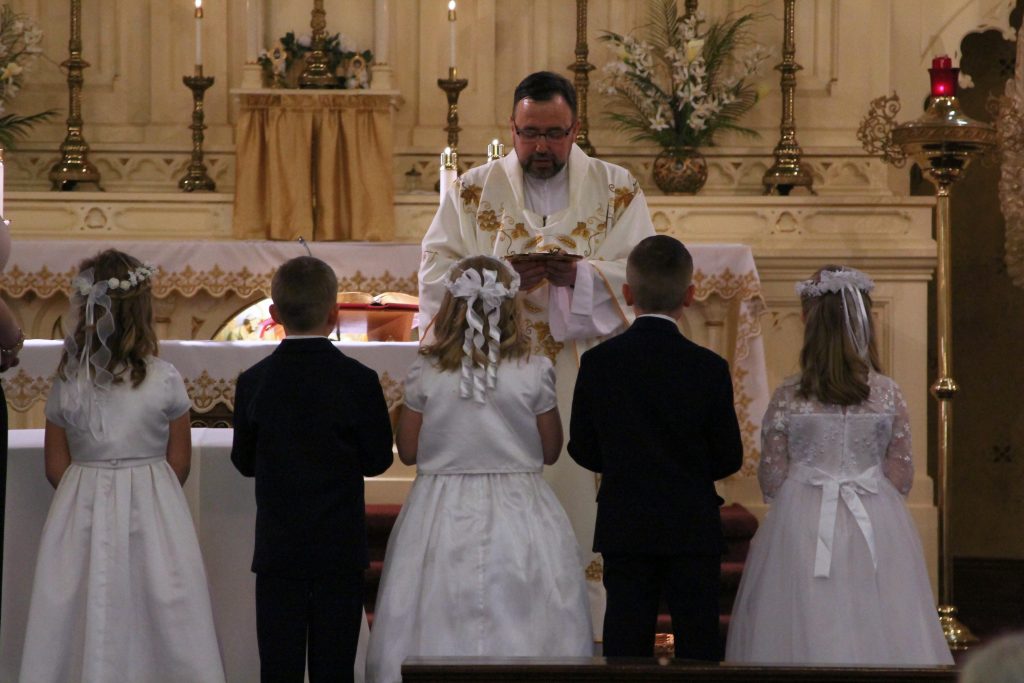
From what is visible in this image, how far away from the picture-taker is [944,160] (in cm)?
638

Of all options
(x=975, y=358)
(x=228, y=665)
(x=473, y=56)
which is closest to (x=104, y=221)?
(x=473, y=56)

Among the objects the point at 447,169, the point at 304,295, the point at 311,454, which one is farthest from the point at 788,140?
the point at 311,454

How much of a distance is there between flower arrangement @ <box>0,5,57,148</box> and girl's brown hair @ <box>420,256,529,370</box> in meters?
4.57

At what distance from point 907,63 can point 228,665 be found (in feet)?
18.2

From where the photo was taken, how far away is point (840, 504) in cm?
437

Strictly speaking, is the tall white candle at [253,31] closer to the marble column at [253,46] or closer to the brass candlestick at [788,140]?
the marble column at [253,46]

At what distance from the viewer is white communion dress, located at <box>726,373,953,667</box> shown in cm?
431

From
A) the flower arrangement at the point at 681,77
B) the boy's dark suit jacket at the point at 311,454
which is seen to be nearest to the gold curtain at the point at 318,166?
the flower arrangement at the point at 681,77

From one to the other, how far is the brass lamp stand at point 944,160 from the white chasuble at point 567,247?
189 centimetres

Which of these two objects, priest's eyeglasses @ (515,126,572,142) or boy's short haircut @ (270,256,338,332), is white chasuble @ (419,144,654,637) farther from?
boy's short haircut @ (270,256,338,332)

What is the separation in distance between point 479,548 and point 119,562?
3.39 ft

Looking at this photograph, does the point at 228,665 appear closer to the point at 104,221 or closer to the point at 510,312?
the point at 510,312

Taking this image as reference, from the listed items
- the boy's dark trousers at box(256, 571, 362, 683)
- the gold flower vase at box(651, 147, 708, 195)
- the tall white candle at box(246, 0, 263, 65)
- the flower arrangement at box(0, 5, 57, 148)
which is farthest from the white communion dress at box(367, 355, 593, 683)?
the flower arrangement at box(0, 5, 57, 148)

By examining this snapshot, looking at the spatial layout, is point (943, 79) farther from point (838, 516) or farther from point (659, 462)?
point (659, 462)
